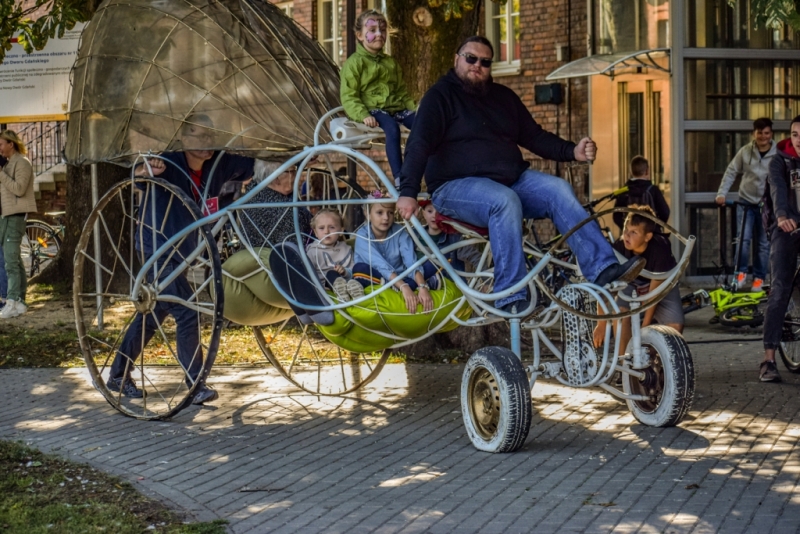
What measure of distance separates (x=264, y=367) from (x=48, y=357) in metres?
2.11

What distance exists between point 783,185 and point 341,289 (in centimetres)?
352

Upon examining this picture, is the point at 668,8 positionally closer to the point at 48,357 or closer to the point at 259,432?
the point at 48,357

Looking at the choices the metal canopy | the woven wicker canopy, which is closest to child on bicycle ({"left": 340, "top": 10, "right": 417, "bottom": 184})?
the woven wicker canopy

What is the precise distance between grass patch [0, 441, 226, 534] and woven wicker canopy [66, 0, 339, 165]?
273cm

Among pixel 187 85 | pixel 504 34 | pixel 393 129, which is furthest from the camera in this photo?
pixel 504 34

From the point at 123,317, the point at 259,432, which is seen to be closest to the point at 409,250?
the point at 259,432

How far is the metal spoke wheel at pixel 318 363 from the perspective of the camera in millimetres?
9102

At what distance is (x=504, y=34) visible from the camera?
20781 mm

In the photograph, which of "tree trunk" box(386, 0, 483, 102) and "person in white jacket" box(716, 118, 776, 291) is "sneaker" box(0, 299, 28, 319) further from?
"person in white jacket" box(716, 118, 776, 291)

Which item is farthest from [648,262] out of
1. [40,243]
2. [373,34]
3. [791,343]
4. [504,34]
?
[40,243]

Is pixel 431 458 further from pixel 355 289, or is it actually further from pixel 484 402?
pixel 355 289

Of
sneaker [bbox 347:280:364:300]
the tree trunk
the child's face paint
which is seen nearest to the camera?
sneaker [bbox 347:280:364:300]

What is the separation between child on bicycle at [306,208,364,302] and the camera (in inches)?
321

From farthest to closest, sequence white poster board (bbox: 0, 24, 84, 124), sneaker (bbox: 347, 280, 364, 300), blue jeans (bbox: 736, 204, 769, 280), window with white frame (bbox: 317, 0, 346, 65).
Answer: window with white frame (bbox: 317, 0, 346, 65) < white poster board (bbox: 0, 24, 84, 124) < blue jeans (bbox: 736, 204, 769, 280) < sneaker (bbox: 347, 280, 364, 300)
